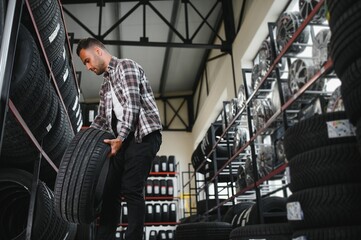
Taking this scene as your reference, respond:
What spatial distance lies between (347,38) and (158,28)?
7.83 meters

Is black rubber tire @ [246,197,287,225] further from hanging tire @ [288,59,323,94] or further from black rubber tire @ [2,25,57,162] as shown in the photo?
black rubber tire @ [2,25,57,162]

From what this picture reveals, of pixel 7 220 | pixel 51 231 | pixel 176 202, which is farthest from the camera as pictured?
pixel 176 202

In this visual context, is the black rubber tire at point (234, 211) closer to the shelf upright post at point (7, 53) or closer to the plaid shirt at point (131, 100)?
the plaid shirt at point (131, 100)

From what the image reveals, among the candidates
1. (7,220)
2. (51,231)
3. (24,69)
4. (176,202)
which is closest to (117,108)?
(24,69)

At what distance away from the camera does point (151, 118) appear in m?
2.33

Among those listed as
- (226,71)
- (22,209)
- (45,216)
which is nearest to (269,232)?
(45,216)

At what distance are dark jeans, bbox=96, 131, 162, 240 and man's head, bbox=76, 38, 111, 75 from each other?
55 cm

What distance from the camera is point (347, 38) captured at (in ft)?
5.77

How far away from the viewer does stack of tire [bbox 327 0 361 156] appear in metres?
1.70

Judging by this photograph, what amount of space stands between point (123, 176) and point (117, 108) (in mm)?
439

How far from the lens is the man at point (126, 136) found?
7.08ft

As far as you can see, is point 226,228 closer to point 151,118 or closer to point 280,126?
point 280,126

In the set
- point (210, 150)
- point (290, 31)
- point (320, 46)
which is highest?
point (290, 31)

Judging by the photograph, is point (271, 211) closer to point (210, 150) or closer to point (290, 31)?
point (290, 31)
